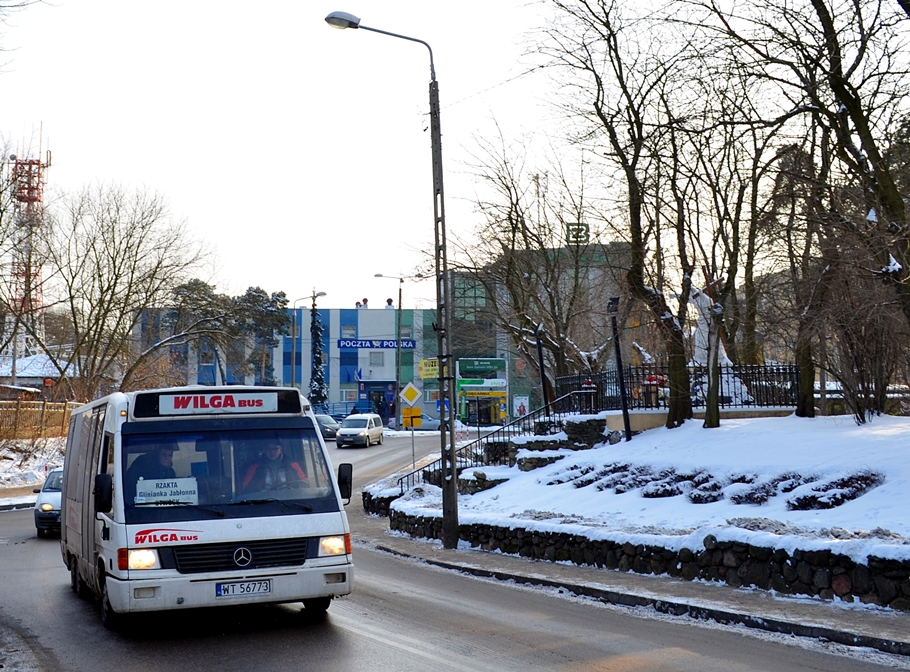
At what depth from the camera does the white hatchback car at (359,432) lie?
52.4 m

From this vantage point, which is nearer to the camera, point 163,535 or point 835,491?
point 163,535

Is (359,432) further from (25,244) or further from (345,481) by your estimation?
(345,481)

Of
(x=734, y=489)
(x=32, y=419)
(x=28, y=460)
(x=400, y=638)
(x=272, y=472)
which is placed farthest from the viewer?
(x=32, y=419)

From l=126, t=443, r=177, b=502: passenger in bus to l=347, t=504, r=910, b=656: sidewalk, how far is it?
528cm

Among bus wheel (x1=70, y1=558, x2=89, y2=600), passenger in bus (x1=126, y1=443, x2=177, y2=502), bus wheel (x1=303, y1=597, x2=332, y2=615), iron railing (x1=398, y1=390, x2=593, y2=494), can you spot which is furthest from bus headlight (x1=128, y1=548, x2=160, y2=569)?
iron railing (x1=398, y1=390, x2=593, y2=494)

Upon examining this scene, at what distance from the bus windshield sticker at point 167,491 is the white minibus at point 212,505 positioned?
11 mm

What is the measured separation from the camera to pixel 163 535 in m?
8.50

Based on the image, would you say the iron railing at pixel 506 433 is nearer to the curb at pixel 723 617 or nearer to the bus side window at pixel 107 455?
the curb at pixel 723 617

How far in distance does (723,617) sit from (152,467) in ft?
18.9

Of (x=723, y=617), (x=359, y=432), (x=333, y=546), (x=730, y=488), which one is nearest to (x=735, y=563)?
(x=723, y=617)

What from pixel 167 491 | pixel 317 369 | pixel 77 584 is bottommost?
pixel 77 584

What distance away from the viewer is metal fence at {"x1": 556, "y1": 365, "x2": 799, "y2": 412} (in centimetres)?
2394

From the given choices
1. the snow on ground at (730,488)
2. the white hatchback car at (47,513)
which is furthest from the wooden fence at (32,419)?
the snow on ground at (730,488)

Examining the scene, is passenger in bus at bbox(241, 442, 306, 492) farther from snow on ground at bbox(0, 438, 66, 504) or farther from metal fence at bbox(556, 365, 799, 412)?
snow on ground at bbox(0, 438, 66, 504)
